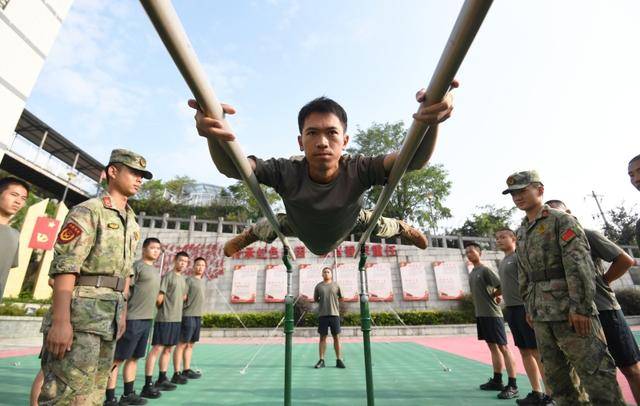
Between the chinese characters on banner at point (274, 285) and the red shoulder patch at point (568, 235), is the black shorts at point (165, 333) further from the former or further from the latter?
the chinese characters on banner at point (274, 285)

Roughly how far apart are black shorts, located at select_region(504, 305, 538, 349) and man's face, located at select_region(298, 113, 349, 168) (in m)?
3.41

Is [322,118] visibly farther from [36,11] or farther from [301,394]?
[36,11]

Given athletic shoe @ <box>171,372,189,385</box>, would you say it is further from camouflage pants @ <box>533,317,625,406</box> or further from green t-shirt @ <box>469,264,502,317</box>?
camouflage pants @ <box>533,317,625,406</box>

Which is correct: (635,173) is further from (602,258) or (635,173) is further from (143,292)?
(143,292)

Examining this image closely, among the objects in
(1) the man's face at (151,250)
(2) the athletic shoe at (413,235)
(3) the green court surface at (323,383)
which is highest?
(1) the man's face at (151,250)

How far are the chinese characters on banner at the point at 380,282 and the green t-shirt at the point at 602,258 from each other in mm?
12238

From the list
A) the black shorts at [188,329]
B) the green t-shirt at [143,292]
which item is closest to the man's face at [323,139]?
the green t-shirt at [143,292]

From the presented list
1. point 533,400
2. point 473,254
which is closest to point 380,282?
point 473,254

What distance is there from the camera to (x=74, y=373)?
72.2 inches

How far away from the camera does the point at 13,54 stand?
3414mm

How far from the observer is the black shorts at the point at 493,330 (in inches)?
164

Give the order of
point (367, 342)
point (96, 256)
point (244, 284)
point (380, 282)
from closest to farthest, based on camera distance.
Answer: point (96, 256) → point (367, 342) → point (380, 282) → point (244, 284)

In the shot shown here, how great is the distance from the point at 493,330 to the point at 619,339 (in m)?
1.90

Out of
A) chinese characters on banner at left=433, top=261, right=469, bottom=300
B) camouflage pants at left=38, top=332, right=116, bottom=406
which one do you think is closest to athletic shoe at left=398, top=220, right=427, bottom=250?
camouflage pants at left=38, top=332, right=116, bottom=406
